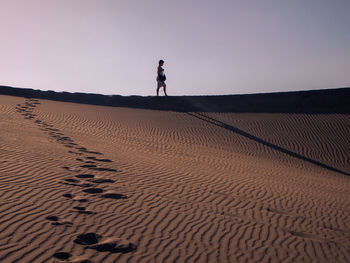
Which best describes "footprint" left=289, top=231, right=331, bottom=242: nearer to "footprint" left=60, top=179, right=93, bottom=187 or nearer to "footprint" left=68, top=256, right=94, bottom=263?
"footprint" left=68, top=256, right=94, bottom=263

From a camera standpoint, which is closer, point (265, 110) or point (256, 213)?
point (256, 213)

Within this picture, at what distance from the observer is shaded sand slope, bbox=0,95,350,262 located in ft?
13.8

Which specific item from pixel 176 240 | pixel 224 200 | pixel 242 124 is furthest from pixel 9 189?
pixel 242 124

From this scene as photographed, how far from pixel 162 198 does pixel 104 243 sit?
232cm

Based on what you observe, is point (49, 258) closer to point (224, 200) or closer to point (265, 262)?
point (265, 262)

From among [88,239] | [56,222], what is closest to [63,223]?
[56,222]

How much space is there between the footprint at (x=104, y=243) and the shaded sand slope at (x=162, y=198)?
1cm

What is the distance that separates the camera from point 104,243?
13.3ft

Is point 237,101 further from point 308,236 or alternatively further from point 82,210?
point 82,210

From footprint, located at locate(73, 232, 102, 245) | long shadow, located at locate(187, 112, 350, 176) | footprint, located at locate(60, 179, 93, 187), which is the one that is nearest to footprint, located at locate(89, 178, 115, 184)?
footprint, located at locate(60, 179, 93, 187)

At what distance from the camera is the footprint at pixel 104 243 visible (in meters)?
3.96

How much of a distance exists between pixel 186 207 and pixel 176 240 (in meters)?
1.45

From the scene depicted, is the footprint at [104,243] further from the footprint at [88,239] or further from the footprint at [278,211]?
the footprint at [278,211]

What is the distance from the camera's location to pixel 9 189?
17.6ft
